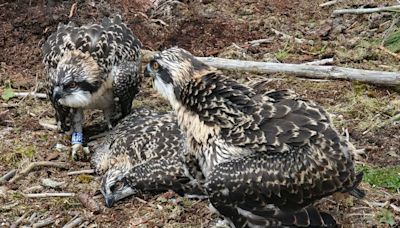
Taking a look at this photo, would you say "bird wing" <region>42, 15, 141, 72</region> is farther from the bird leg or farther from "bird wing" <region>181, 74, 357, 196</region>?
"bird wing" <region>181, 74, 357, 196</region>

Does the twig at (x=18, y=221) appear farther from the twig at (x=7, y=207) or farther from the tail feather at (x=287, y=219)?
the tail feather at (x=287, y=219)

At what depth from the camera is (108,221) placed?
23.8ft

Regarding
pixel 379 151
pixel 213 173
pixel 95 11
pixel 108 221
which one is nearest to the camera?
pixel 213 173

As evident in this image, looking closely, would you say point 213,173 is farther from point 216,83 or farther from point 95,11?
point 95,11

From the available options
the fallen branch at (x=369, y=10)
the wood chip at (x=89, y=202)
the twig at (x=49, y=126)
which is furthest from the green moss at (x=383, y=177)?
the fallen branch at (x=369, y=10)

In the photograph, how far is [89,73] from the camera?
27.3 feet

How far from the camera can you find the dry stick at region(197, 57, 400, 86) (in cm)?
938

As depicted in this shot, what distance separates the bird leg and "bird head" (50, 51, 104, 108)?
30cm

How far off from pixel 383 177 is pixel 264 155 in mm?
1677

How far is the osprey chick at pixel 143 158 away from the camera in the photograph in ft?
24.6

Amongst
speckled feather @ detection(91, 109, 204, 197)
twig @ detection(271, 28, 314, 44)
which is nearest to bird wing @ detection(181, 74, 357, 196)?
speckled feather @ detection(91, 109, 204, 197)

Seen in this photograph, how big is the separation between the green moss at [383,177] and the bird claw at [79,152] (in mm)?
2788

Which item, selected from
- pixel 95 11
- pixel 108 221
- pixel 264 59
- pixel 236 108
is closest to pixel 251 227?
pixel 236 108

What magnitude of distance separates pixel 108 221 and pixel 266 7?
5.42 metres
